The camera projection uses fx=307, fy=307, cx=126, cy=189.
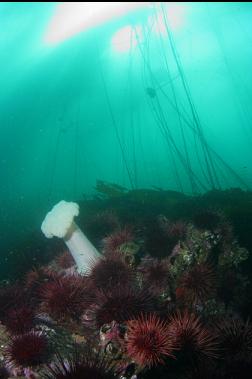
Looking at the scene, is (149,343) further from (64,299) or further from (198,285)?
(198,285)

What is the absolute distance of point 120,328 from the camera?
379cm

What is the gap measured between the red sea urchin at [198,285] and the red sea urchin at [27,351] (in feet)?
8.06

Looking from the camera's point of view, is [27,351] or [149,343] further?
[27,351]

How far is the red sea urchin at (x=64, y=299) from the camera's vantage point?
452 cm

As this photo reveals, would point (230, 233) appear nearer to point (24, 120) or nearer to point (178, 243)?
point (178, 243)

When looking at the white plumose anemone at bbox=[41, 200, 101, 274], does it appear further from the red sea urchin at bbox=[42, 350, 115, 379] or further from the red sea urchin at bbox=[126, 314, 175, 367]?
the red sea urchin at bbox=[42, 350, 115, 379]

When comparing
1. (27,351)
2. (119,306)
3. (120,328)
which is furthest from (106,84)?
(27,351)

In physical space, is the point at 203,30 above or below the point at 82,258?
above

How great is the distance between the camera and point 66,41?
26.0 metres

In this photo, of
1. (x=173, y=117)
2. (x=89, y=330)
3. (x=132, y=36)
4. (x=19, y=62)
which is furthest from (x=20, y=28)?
(x=173, y=117)

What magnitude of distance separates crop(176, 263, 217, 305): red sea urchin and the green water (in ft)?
23.4

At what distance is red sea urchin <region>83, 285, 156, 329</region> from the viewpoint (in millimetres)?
4019

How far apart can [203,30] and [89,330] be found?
3315 cm

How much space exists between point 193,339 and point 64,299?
195cm
